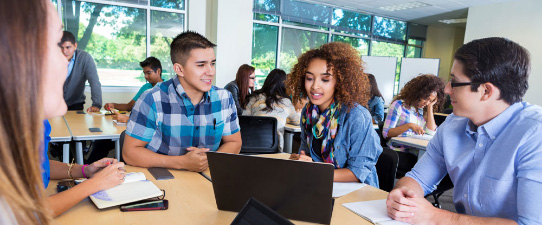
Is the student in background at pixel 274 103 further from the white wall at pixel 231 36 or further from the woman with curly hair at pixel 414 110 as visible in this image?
the white wall at pixel 231 36

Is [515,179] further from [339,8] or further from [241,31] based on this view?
[339,8]

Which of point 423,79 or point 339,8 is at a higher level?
point 339,8

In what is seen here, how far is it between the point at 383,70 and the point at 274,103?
5.91 metres

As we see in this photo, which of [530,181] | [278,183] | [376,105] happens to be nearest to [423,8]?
[376,105]

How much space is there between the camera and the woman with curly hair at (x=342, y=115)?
65.1 inches

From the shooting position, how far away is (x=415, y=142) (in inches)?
117

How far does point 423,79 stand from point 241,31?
159 inches

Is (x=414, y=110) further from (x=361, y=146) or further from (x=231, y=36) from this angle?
(x=231, y=36)

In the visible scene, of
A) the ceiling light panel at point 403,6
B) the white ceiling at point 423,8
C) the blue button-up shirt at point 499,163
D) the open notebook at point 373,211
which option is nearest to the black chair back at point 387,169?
the blue button-up shirt at point 499,163

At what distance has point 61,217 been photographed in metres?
1.09

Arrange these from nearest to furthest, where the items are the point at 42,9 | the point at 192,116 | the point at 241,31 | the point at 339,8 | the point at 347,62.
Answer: the point at 42,9 < the point at 347,62 < the point at 192,116 < the point at 241,31 < the point at 339,8

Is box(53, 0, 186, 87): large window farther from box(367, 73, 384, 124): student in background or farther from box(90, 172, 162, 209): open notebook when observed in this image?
box(90, 172, 162, 209): open notebook

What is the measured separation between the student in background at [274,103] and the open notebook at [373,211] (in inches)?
94.5

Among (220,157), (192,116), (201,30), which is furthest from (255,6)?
(220,157)
